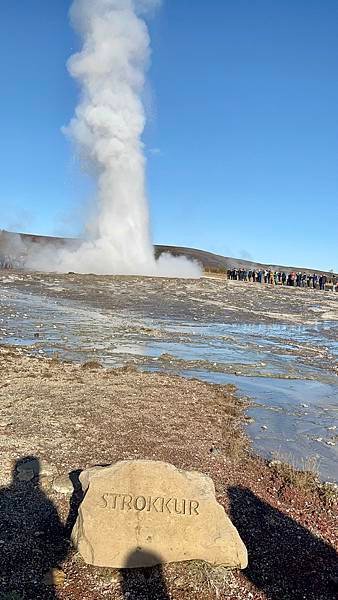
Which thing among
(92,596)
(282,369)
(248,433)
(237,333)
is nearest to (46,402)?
(248,433)

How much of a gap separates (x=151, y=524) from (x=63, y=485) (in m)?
1.91

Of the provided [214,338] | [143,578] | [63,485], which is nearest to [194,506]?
[143,578]

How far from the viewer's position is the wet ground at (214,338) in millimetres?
11695

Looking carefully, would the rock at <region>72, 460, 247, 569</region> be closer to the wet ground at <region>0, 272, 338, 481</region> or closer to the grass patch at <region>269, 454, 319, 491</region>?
the grass patch at <region>269, 454, 319, 491</region>

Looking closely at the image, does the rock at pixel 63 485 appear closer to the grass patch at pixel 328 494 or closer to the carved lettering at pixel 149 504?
the carved lettering at pixel 149 504

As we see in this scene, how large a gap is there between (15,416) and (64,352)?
304 inches

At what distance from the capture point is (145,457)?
8141mm

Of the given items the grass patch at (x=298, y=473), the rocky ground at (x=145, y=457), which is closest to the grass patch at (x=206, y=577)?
the rocky ground at (x=145, y=457)

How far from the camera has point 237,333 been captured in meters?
26.0

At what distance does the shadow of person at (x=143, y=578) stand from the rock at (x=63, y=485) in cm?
169

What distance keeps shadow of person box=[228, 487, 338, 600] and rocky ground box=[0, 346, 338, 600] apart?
1cm

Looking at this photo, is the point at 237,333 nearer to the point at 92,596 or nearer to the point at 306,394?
the point at 306,394

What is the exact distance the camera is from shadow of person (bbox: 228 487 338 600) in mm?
5387

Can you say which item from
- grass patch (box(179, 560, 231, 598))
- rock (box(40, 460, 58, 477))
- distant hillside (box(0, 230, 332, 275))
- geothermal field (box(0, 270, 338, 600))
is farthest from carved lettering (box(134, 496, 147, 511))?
distant hillside (box(0, 230, 332, 275))
